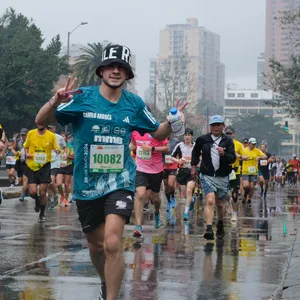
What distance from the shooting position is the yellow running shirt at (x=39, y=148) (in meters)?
15.7

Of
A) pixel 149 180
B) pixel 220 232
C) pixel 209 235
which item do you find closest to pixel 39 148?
pixel 149 180

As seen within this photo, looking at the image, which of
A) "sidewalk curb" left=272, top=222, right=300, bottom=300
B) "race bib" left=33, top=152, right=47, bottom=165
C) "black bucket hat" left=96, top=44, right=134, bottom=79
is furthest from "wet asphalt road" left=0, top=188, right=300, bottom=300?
"black bucket hat" left=96, top=44, right=134, bottom=79

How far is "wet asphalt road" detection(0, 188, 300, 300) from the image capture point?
A: 796 cm

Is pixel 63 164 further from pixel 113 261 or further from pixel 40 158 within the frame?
pixel 113 261

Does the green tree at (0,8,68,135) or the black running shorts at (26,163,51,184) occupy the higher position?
the green tree at (0,8,68,135)

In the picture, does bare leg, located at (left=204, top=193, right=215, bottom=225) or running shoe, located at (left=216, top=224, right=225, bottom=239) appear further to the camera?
running shoe, located at (left=216, top=224, right=225, bottom=239)

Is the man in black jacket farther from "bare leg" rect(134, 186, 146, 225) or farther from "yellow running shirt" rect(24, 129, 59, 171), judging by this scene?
→ "yellow running shirt" rect(24, 129, 59, 171)

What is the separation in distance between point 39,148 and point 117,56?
8.95 metres

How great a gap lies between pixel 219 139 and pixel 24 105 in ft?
165

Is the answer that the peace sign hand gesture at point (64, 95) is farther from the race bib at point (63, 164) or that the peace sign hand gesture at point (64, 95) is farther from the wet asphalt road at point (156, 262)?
the race bib at point (63, 164)

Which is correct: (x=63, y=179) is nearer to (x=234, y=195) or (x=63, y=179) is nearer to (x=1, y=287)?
(x=234, y=195)

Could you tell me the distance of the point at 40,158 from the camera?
1570 cm

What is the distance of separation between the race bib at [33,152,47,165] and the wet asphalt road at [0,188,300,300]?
1010 mm

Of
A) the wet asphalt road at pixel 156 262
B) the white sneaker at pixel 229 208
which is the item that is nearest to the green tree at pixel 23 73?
the white sneaker at pixel 229 208
